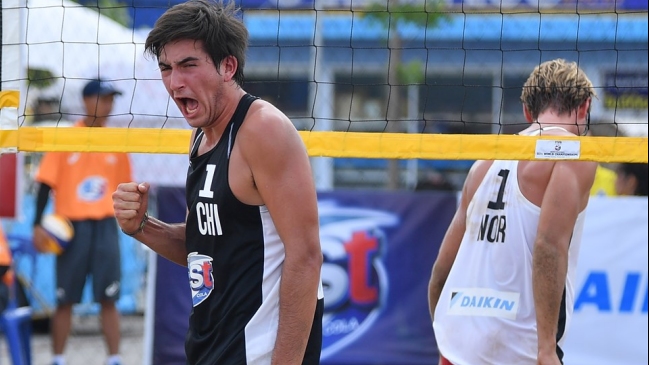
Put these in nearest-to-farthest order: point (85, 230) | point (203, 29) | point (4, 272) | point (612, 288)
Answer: point (203, 29) < point (4, 272) < point (612, 288) < point (85, 230)

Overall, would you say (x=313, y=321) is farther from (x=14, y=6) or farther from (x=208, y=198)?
(x=14, y=6)

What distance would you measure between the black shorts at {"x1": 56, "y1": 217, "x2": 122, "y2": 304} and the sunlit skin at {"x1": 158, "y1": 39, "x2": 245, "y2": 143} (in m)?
4.54

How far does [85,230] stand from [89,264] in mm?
271

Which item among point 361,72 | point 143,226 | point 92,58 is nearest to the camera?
point 143,226

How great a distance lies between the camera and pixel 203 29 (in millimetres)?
3016

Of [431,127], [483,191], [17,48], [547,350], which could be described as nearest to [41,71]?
[431,127]

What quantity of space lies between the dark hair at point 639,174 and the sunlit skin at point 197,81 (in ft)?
17.6

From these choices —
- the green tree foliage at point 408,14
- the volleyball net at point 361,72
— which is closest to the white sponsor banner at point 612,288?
the volleyball net at point 361,72

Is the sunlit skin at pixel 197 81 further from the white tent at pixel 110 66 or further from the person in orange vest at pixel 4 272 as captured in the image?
the white tent at pixel 110 66

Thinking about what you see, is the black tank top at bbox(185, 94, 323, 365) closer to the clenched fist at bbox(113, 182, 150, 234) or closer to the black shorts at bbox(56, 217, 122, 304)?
the clenched fist at bbox(113, 182, 150, 234)

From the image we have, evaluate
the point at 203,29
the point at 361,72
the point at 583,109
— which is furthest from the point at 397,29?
the point at 203,29

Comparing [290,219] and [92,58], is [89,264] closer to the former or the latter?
[92,58]

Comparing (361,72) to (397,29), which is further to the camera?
(361,72)

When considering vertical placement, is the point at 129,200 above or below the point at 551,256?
above
